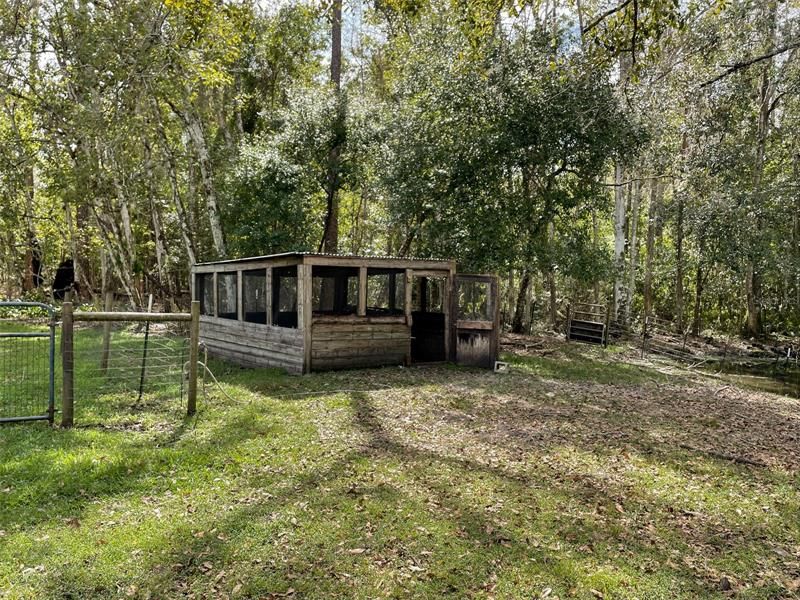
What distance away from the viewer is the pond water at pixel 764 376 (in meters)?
12.9

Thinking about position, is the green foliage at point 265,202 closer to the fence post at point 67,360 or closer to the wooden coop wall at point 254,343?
the wooden coop wall at point 254,343

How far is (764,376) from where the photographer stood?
14852 mm

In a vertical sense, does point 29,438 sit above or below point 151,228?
below

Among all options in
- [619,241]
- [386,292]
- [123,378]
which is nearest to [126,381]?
[123,378]

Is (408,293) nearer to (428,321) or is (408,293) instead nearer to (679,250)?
(428,321)

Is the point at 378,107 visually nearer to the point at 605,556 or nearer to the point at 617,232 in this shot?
the point at 617,232

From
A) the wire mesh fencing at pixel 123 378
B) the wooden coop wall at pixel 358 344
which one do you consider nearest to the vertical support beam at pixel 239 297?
the wire mesh fencing at pixel 123 378

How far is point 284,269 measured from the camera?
1159cm

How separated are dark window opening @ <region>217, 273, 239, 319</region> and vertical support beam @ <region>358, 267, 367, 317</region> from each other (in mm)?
3179

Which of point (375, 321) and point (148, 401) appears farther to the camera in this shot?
point (375, 321)

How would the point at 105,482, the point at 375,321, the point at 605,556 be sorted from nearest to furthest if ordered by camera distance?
the point at 605,556 → the point at 105,482 → the point at 375,321

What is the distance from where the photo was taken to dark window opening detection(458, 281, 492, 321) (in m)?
11.8

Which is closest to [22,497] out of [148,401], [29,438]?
[29,438]

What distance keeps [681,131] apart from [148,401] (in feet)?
67.1
